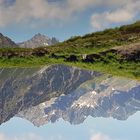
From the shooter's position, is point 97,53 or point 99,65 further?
point 99,65

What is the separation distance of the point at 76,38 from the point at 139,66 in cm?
2361

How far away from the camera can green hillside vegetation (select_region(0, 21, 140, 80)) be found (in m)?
69.9

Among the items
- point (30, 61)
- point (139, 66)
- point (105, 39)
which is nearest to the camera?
point (139, 66)

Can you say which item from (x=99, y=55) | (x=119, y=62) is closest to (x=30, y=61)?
(x=99, y=55)

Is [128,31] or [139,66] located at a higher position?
[128,31]

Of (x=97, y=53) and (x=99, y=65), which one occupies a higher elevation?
(x=97, y=53)

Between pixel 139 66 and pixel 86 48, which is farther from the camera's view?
pixel 86 48

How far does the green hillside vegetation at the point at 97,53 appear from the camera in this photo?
6988 cm

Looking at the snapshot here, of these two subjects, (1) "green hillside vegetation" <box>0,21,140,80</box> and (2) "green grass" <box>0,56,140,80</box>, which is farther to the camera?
(1) "green hillside vegetation" <box>0,21,140,80</box>

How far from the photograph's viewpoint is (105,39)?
3049 inches

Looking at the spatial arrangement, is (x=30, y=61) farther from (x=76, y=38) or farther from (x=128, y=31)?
(x=128, y=31)

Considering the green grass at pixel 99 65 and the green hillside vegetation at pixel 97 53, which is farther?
the green hillside vegetation at pixel 97 53

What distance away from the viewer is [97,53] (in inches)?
2960

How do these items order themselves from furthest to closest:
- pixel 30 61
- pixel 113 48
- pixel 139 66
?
pixel 30 61
pixel 113 48
pixel 139 66
